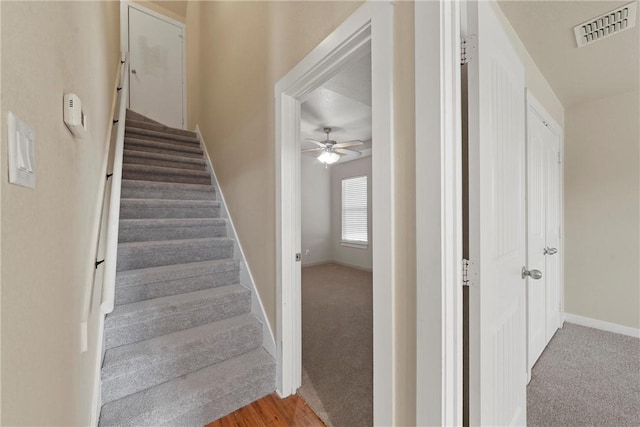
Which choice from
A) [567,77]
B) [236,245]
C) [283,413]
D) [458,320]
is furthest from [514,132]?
[236,245]

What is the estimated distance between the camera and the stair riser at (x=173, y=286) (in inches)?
70.7

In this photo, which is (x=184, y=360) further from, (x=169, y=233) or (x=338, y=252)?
(x=338, y=252)

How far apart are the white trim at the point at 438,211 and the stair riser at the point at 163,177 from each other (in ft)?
9.22

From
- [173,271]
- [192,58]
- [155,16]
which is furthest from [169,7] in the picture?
[173,271]

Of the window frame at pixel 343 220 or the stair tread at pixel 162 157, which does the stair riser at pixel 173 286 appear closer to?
the stair tread at pixel 162 157

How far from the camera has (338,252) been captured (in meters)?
6.12

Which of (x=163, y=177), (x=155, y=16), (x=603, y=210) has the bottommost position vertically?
(x=603, y=210)

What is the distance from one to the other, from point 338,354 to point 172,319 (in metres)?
1.35

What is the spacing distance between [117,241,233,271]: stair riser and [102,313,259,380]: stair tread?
0.63 m

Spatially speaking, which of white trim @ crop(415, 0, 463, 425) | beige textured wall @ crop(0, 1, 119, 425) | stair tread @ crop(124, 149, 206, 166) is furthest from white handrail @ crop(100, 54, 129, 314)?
white trim @ crop(415, 0, 463, 425)

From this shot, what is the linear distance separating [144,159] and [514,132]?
11.0 feet

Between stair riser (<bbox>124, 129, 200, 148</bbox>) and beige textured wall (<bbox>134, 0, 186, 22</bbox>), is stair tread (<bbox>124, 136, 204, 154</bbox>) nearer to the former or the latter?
stair riser (<bbox>124, 129, 200, 148</bbox>)

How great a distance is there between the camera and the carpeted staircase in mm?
1451

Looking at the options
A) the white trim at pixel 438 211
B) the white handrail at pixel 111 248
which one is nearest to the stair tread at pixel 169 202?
the white handrail at pixel 111 248
